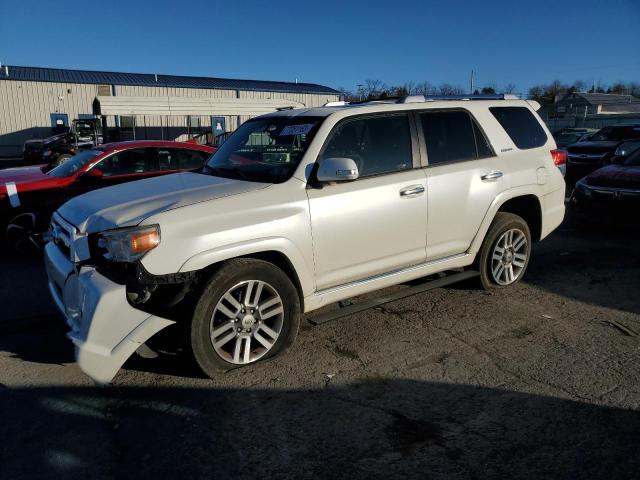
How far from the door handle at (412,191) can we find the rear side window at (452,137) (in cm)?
35

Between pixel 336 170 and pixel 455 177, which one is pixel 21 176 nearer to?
pixel 336 170

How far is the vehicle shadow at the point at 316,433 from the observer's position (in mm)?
2543

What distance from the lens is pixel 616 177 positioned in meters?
7.55

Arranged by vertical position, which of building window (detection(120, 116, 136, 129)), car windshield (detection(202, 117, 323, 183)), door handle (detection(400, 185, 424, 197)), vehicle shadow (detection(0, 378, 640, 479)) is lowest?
vehicle shadow (detection(0, 378, 640, 479))

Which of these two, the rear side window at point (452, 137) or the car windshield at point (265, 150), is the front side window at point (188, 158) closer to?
the car windshield at point (265, 150)

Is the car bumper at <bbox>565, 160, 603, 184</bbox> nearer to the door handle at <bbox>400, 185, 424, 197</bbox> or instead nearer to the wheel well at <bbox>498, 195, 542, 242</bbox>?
the wheel well at <bbox>498, 195, 542, 242</bbox>

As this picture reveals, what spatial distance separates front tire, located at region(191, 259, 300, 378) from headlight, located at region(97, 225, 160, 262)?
0.45 metres

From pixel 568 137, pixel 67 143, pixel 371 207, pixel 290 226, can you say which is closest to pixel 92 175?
pixel 290 226

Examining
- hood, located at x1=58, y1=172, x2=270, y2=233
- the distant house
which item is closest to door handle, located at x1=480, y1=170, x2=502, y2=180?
hood, located at x1=58, y1=172, x2=270, y2=233

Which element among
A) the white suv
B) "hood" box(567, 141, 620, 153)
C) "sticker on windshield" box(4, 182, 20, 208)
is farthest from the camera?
"hood" box(567, 141, 620, 153)

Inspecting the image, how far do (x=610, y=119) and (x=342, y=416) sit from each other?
39744mm

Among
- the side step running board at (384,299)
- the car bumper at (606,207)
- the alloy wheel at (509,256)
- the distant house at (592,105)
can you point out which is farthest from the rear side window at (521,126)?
the distant house at (592,105)

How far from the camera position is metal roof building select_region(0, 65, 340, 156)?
2366cm

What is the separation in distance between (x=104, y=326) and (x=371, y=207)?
2.06 m
